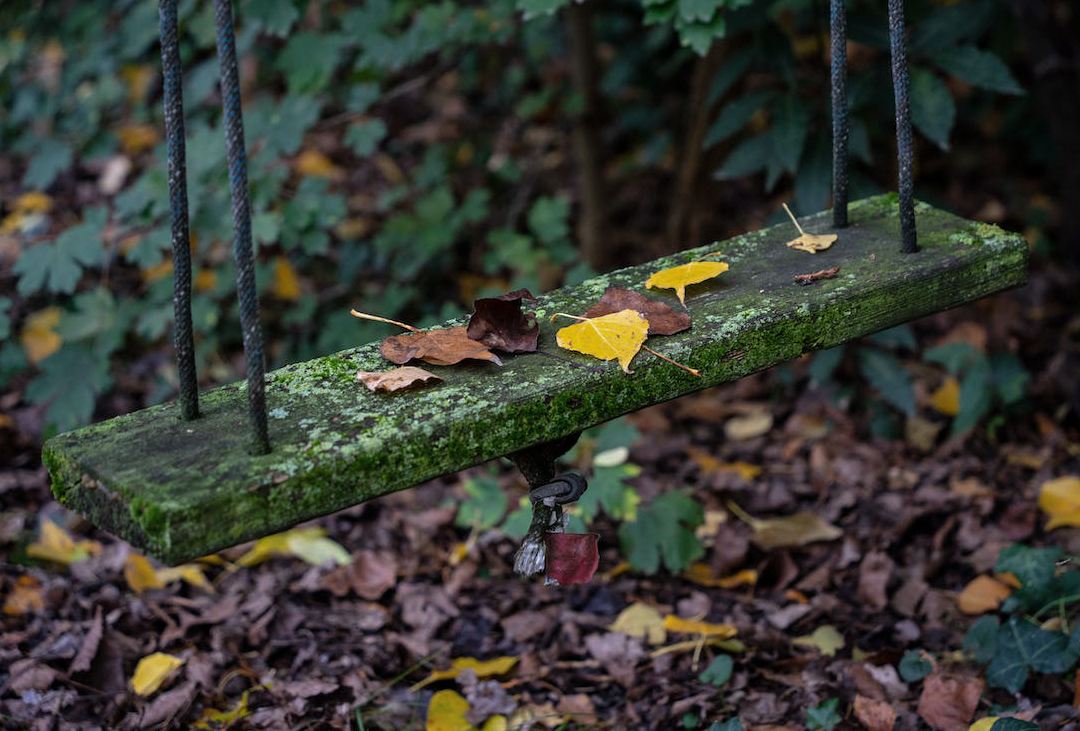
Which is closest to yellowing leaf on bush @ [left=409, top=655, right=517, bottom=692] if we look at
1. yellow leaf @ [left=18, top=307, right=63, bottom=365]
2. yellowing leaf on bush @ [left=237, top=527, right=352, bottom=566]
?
yellowing leaf on bush @ [left=237, top=527, right=352, bottom=566]

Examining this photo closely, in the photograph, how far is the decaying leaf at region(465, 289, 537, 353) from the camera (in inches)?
60.3

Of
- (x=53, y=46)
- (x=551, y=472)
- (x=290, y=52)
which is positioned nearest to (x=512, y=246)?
(x=290, y=52)

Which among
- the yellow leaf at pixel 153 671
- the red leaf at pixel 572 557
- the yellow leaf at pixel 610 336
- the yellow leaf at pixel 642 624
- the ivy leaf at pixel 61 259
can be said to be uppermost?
the yellow leaf at pixel 610 336

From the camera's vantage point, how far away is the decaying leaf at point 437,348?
152 cm

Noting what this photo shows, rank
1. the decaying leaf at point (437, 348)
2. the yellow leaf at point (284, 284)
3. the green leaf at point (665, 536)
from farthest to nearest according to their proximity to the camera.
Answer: the yellow leaf at point (284, 284) < the green leaf at point (665, 536) < the decaying leaf at point (437, 348)

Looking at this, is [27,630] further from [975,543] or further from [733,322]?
[975,543]

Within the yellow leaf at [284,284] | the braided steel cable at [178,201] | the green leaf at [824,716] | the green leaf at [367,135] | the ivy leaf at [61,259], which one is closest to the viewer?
the braided steel cable at [178,201]

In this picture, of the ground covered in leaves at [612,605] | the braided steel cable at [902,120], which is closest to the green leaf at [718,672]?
the ground covered in leaves at [612,605]

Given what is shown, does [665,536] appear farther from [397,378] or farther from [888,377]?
[397,378]

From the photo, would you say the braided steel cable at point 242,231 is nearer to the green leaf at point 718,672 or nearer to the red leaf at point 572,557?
the red leaf at point 572,557

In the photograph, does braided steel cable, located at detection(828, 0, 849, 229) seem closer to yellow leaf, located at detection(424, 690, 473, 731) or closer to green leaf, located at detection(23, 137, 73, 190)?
yellow leaf, located at detection(424, 690, 473, 731)

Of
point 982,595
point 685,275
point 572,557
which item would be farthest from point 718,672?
point 685,275

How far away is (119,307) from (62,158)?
0.50m

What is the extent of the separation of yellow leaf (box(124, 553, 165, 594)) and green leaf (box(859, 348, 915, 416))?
1.87 metres
